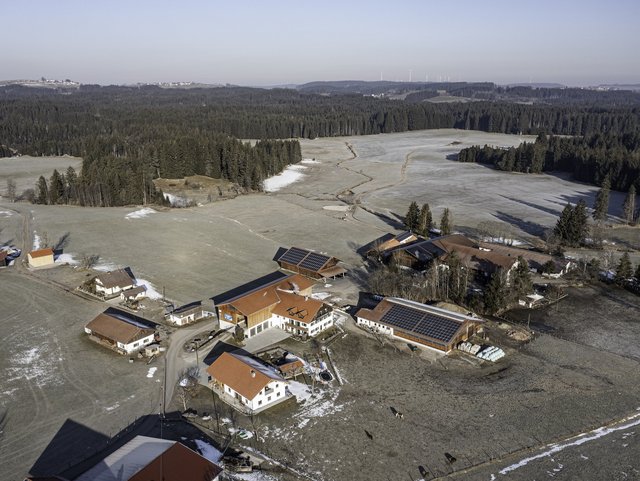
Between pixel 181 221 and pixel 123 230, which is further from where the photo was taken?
pixel 181 221

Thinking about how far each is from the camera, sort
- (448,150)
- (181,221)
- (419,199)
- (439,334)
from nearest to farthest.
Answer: (439,334)
(181,221)
(419,199)
(448,150)

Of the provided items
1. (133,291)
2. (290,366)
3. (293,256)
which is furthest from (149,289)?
(290,366)

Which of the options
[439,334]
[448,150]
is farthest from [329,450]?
[448,150]

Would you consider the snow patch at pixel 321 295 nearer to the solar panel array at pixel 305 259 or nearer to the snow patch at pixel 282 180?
the solar panel array at pixel 305 259

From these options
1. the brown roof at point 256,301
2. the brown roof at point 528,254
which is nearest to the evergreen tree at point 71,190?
the brown roof at point 256,301

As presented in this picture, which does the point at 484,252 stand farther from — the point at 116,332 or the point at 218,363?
the point at 116,332

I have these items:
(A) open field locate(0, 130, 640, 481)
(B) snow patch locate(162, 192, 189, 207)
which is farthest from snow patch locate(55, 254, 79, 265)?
(B) snow patch locate(162, 192, 189, 207)

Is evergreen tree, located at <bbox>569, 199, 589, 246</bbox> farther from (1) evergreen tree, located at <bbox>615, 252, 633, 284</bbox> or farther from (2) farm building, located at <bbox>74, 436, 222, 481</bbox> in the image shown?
(2) farm building, located at <bbox>74, 436, 222, 481</bbox>
